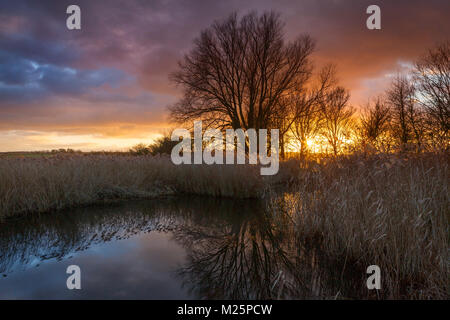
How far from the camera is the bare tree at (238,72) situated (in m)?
15.6

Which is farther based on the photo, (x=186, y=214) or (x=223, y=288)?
(x=186, y=214)

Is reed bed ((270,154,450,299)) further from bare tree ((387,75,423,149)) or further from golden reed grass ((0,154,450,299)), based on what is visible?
bare tree ((387,75,423,149))

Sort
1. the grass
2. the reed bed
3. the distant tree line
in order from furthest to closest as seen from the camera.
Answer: the distant tree line
the grass
the reed bed

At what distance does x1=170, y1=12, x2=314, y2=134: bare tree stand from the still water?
34.8 feet

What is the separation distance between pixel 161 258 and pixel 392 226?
3.23m

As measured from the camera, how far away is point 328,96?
17438 mm

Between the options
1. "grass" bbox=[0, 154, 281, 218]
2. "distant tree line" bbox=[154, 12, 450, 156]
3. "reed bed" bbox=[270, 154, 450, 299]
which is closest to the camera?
"reed bed" bbox=[270, 154, 450, 299]

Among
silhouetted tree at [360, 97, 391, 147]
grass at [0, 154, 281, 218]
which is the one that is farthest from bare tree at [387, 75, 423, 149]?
grass at [0, 154, 281, 218]

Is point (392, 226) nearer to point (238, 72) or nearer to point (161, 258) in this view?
point (161, 258)

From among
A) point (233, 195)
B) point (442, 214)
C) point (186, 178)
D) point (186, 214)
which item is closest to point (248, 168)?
point (233, 195)

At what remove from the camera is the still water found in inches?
108

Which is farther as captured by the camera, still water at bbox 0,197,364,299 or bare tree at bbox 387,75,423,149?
bare tree at bbox 387,75,423,149
